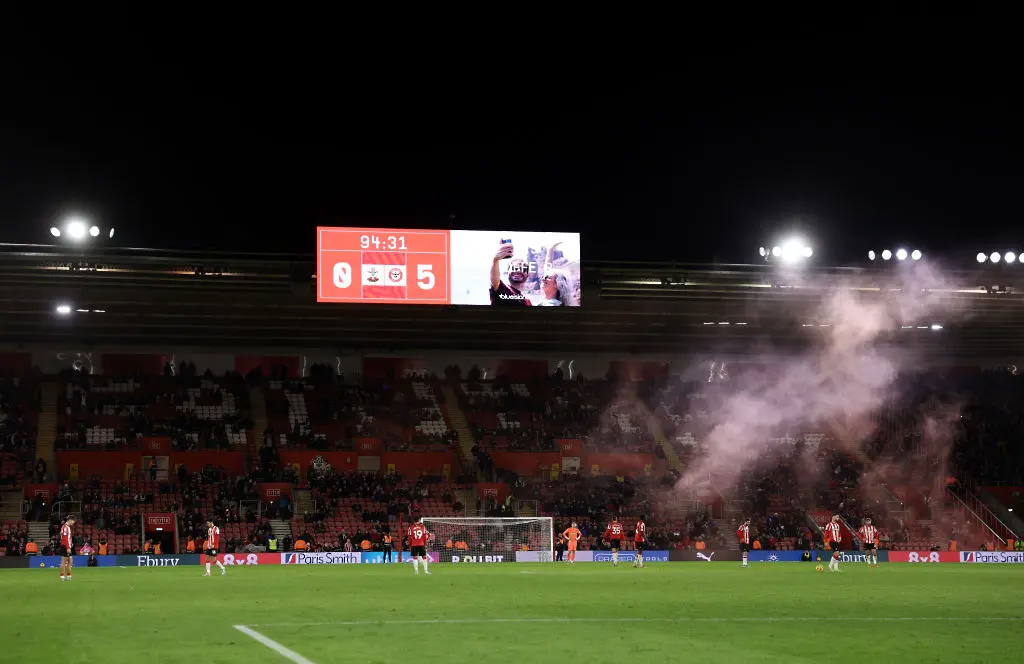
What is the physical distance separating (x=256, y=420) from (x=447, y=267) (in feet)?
70.4

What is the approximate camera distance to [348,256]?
Answer: 127ft

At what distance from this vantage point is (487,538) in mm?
47594

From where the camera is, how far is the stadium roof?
42.4 metres

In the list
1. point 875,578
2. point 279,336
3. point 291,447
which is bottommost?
point 875,578

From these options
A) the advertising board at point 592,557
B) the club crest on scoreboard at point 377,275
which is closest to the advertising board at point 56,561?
the club crest on scoreboard at point 377,275

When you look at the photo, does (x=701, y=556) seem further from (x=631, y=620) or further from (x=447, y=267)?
(x=631, y=620)

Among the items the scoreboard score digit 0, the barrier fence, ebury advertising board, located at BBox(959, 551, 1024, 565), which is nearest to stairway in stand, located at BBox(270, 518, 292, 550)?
the barrier fence

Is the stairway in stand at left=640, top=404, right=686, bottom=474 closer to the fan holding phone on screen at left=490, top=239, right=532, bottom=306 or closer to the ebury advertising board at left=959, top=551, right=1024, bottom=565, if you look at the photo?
the ebury advertising board at left=959, top=551, right=1024, bottom=565

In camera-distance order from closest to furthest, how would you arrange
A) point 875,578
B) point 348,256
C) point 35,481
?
point 875,578
point 348,256
point 35,481

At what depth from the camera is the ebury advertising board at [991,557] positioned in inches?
1928

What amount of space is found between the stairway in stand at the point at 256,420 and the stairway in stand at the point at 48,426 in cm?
850

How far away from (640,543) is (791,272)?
478 inches

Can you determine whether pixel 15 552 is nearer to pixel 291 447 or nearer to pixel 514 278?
pixel 291 447

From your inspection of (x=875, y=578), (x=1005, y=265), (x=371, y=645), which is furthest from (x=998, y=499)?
(x=371, y=645)
